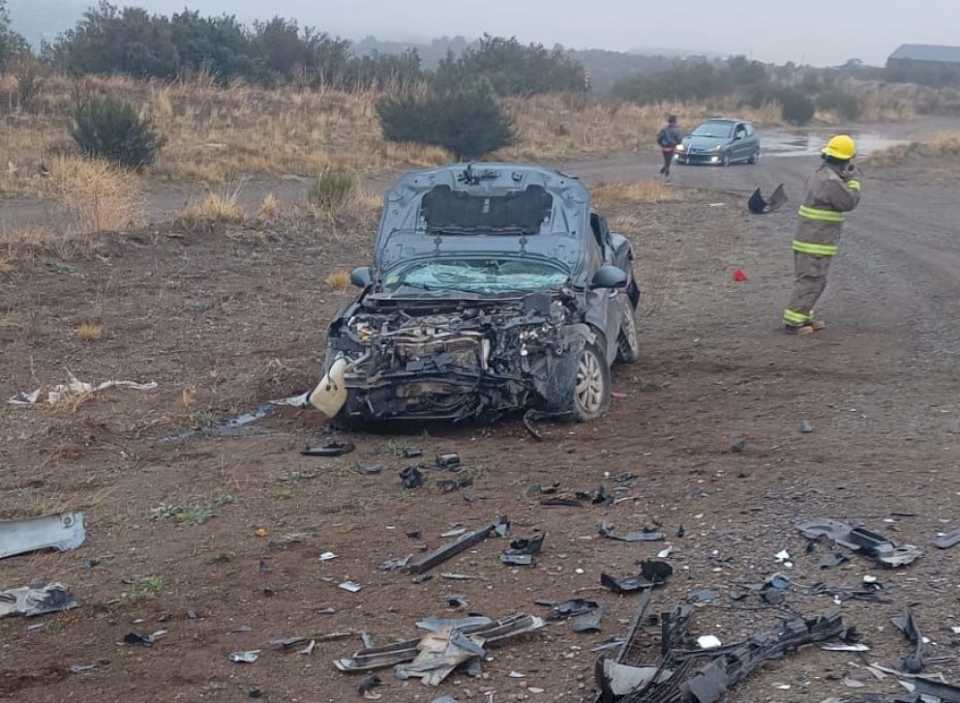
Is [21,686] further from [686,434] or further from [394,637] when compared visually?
[686,434]

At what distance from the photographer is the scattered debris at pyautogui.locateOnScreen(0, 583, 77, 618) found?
19.2 feet

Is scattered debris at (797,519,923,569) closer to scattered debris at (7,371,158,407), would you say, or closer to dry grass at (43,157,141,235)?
scattered debris at (7,371,158,407)

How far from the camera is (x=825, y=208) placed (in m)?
12.1

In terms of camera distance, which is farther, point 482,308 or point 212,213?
point 212,213

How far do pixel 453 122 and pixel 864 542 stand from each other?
1151 inches

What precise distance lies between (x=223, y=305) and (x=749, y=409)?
7.07 metres

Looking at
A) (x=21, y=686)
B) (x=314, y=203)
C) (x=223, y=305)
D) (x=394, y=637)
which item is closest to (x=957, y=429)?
(x=394, y=637)

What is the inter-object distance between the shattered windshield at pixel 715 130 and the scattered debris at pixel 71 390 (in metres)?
27.7

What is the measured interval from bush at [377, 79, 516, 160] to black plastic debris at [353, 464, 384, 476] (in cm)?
2692

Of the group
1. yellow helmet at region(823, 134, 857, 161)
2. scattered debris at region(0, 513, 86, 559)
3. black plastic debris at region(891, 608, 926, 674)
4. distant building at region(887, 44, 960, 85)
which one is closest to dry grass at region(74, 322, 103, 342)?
scattered debris at region(0, 513, 86, 559)

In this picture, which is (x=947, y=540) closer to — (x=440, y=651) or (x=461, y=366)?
(x=440, y=651)

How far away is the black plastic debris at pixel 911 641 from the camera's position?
4.84 metres

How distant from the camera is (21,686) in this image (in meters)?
5.06

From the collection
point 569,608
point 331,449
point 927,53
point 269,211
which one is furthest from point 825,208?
point 927,53
